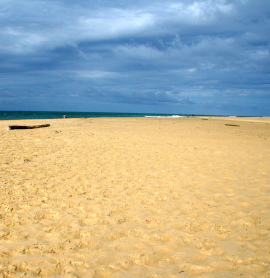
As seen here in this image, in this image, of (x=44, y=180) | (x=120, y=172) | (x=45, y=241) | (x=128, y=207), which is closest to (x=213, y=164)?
(x=120, y=172)

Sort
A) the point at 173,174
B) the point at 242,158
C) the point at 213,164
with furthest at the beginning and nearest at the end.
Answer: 1. the point at 242,158
2. the point at 213,164
3. the point at 173,174

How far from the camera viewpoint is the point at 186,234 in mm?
3791

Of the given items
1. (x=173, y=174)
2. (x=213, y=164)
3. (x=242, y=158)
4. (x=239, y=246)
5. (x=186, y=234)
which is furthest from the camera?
(x=242, y=158)

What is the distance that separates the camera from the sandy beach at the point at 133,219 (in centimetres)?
303

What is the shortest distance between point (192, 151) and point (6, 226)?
325 inches

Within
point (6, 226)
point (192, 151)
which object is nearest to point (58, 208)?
point (6, 226)

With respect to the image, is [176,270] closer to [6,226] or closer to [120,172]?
[6,226]

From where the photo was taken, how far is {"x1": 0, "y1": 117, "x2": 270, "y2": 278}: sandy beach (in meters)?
3.03

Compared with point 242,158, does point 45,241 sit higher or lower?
lower

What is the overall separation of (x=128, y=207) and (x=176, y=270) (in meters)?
1.92

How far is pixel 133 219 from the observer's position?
167 inches

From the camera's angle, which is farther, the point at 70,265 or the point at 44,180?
the point at 44,180

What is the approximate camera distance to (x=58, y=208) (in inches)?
182

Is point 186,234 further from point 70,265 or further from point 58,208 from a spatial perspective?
point 58,208
